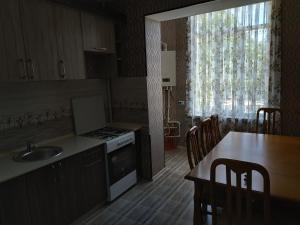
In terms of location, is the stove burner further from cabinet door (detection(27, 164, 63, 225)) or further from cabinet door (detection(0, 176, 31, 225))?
Answer: cabinet door (detection(0, 176, 31, 225))

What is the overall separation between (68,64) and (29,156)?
1.00 metres

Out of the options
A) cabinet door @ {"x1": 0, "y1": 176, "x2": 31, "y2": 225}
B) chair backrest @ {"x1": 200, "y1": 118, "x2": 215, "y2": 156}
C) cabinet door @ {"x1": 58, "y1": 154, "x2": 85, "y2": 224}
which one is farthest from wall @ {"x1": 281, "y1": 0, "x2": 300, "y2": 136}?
cabinet door @ {"x1": 0, "y1": 176, "x2": 31, "y2": 225}

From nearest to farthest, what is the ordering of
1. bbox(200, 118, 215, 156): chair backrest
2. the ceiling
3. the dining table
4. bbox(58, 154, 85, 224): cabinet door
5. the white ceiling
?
the dining table → bbox(58, 154, 85, 224): cabinet door → bbox(200, 118, 215, 156): chair backrest → the ceiling → the white ceiling

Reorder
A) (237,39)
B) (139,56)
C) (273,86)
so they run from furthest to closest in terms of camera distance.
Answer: (237,39), (273,86), (139,56)

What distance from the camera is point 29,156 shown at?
218cm

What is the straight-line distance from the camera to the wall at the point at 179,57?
13.4 feet

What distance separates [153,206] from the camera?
2.55 meters

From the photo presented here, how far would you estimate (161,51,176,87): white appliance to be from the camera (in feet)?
13.6

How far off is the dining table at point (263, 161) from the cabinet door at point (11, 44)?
166 centimetres

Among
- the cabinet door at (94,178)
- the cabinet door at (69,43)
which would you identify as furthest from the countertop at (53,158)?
the cabinet door at (69,43)

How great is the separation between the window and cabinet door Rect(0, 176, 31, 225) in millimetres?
2998

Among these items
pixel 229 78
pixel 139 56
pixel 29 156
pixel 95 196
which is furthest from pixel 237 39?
pixel 29 156

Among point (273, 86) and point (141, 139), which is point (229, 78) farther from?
point (141, 139)

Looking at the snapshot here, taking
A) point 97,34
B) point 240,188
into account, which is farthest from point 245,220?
point 97,34
